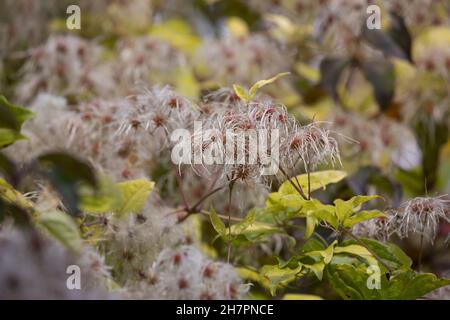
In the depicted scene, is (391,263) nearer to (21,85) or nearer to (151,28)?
(21,85)

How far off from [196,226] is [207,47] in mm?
526

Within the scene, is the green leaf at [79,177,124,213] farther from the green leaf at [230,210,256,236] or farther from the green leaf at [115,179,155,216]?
the green leaf at [230,210,256,236]

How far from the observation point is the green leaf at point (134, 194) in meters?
0.98

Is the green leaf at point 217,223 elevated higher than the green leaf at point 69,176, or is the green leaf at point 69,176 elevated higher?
the green leaf at point 69,176

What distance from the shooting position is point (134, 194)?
3.22 ft

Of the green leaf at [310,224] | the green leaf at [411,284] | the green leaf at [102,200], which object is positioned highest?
the green leaf at [102,200]

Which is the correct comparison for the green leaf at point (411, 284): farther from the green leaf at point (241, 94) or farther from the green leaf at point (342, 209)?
the green leaf at point (241, 94)

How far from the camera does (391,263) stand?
0.91m

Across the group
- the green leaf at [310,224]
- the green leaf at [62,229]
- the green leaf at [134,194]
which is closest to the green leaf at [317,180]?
the green leaf at [310,224]

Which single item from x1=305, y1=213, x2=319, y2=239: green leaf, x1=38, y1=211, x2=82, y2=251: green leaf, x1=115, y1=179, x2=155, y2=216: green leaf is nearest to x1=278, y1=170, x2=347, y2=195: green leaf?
x1=305, y1=213, x2=319, y2=239: green leaf

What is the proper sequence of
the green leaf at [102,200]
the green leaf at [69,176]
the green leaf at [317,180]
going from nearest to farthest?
1. the green leaf at [69,176]
2. the green leaf at [102,200]
3. the green leaf at [317,180]

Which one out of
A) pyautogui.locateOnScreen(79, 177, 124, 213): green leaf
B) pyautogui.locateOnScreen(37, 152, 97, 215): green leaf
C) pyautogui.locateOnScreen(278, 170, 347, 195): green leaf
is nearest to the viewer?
pyautogui.locateOnScreen(37, 152, 97, 215): green leaf

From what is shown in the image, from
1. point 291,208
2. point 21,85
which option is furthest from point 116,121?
point 21,85

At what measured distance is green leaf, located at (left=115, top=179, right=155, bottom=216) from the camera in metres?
0.98
